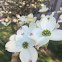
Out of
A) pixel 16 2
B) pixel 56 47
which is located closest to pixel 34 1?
pixel 16 2

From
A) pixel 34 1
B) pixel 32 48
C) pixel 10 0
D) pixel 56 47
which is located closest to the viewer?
pixel 32 48

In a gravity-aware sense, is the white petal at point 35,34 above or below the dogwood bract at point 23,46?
above

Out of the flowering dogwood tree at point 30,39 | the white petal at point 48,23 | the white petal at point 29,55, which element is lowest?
the white petal at point 29,55

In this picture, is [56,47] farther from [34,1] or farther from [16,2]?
[16,2]
